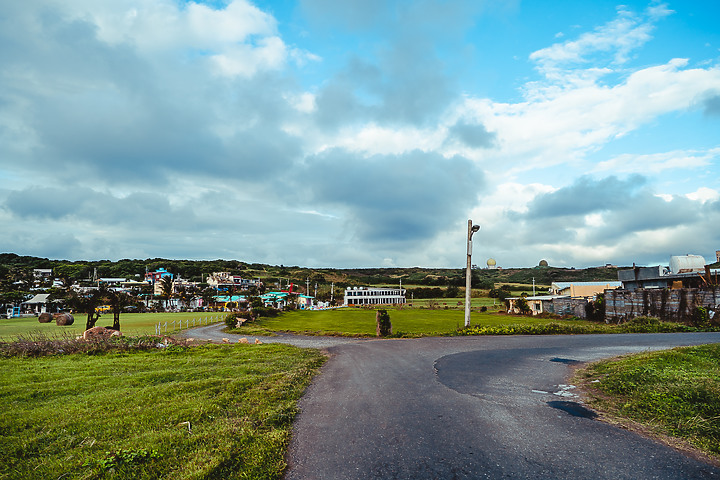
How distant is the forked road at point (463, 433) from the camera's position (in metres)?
4.85

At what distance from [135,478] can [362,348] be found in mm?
14043

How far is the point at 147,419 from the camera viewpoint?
744cm

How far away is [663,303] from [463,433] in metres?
33.0

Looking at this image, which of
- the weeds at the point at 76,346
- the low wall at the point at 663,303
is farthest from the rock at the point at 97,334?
the low wall at the point at 663,303

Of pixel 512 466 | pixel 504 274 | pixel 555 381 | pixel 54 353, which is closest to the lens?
pixel 512 466

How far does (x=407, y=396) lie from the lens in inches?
346

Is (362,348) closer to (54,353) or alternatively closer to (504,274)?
(54,353)

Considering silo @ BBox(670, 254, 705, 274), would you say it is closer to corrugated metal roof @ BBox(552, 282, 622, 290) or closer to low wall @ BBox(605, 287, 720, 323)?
low wall @ BBox(605, 287, 720, 323)

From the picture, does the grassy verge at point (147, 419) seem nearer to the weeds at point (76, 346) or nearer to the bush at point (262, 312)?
the weeds at point (76, 346)

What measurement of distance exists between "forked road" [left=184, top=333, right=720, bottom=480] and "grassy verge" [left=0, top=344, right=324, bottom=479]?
0.74m

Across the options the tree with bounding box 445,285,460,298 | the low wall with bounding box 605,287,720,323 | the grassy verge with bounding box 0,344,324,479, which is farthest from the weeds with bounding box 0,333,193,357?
the tree with bounding box 445,285,460,298

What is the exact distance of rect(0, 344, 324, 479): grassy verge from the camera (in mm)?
5301

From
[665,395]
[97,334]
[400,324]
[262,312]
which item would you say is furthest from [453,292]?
[665,395]

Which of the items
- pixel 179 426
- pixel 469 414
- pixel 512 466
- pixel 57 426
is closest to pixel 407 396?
pixel 469 414
